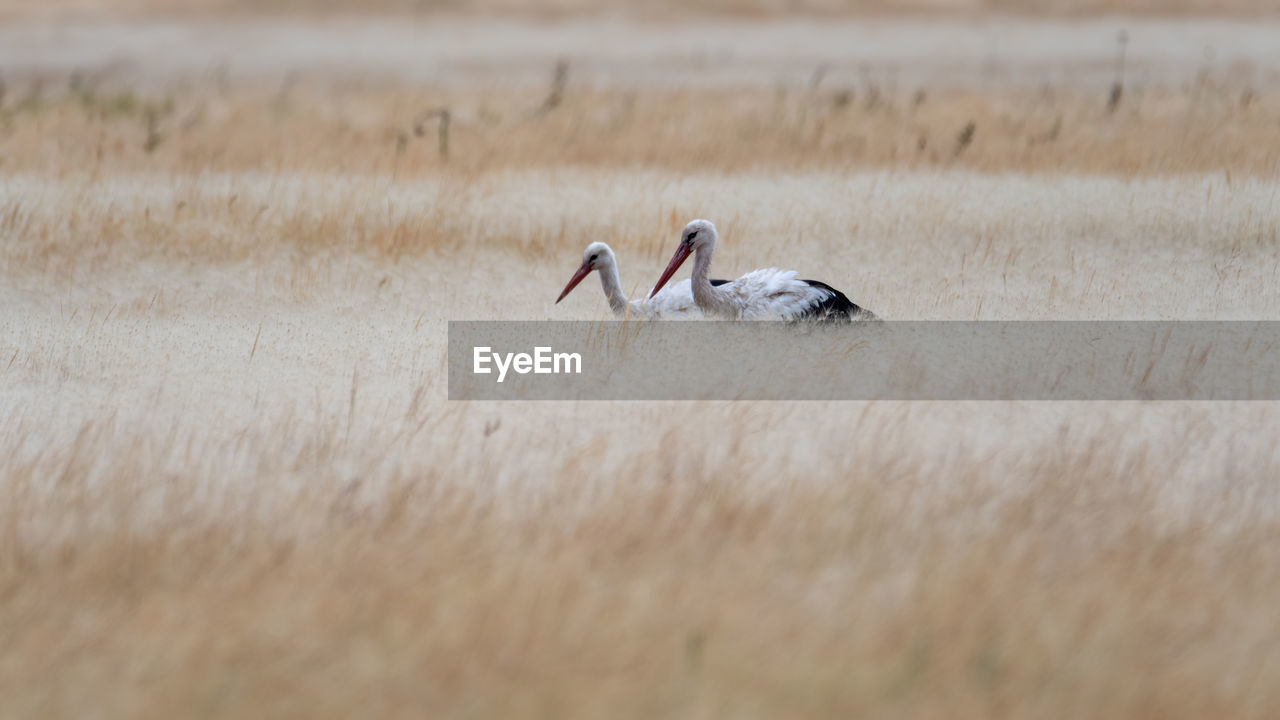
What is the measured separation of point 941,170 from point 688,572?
338 inches

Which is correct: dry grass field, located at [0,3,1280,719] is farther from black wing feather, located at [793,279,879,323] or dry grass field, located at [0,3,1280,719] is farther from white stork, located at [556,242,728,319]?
black wing feather, located at [793,279,879,323]

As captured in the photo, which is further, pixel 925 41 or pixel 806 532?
pixel 925 41

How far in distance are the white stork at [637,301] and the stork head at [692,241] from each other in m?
0.11

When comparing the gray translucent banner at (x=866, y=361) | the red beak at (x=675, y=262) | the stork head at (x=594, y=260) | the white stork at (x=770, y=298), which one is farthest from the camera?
the stork head at (x=594, y=260)

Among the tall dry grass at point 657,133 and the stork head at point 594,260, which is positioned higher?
the tall dry grass at point 657,133

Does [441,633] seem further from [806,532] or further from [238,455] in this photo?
[238,455]

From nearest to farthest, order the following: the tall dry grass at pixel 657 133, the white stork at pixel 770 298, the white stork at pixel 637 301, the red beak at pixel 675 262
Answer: the white stork at pixel 770 298, the white stork at pixel 637 301, the red beak at pixel 675 262, the tall dry grass at pixel 657 133

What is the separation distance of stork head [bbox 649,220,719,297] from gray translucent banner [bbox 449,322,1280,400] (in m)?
0.46

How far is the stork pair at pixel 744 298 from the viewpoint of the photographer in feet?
24.5

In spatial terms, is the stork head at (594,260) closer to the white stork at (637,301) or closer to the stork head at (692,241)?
the white stork at (637,301)

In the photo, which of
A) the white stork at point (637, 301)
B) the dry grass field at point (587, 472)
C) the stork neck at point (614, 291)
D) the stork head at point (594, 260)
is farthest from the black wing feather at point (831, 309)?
the stork head at point (594, 260)

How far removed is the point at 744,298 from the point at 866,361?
0.80 metres

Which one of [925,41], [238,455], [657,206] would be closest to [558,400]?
[238,455]

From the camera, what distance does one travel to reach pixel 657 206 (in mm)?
11094
